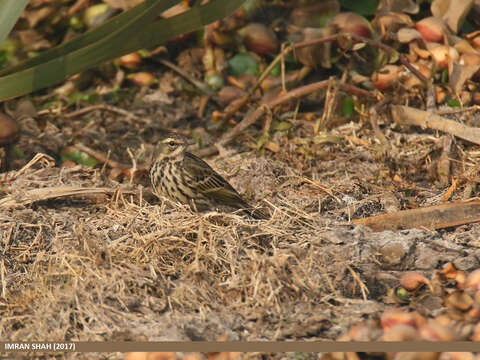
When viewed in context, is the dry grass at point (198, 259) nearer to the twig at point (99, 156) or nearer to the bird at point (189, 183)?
the bird at point (189, 183)

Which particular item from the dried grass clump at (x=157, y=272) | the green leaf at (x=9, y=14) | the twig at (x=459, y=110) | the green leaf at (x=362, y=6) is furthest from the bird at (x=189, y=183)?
the green leaf at (x=362, y=6)

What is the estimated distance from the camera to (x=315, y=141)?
5.88 m

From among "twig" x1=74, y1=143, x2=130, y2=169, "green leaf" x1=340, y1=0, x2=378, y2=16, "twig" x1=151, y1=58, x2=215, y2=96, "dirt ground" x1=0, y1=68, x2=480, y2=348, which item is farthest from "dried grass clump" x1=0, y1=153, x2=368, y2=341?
"green leaf" x1=340, y1=0, x2=378, y2=16

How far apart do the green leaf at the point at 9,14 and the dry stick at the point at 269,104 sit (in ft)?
5.80

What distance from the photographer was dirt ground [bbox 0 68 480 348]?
374 cm

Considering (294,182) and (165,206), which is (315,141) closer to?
(294,182)

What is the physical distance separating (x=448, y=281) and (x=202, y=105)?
3.28 meters

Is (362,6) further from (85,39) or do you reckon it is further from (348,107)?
(85,39)

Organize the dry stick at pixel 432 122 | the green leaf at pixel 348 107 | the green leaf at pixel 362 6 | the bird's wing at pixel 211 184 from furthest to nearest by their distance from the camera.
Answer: the green leaf at pixel 362 6 → the green leaf at pixel 348 107 → the dry stick at pixel 432 122 → the bird's wing at pixel 211 184

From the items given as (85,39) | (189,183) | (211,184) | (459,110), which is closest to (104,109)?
(85,39)

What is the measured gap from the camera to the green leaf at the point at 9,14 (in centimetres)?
494

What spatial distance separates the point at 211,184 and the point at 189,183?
16 cm

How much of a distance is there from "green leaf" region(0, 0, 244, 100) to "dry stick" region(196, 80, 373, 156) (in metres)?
0.91

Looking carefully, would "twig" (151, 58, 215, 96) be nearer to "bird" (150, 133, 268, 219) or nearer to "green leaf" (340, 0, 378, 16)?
"green leaf" (340, 0, 378, 16)
